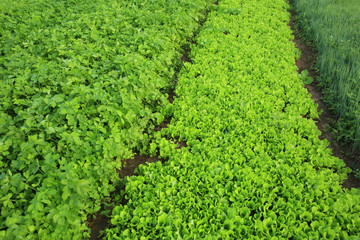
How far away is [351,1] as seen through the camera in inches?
393

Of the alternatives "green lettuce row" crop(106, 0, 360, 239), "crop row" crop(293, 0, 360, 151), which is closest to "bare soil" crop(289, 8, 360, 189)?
"crop row" crop(293, 0, 360, 151)

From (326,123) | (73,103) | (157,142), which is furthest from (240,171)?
(326,123)

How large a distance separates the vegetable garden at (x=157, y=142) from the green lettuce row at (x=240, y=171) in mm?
20

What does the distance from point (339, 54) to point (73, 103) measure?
6.75 m

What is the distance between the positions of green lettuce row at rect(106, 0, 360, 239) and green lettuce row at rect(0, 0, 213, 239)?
1.75 feet

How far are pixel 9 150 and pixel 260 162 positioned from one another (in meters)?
3.62

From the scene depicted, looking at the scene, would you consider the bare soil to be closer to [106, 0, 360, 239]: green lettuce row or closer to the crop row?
the crop row

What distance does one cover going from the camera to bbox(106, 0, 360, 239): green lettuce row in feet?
9.51

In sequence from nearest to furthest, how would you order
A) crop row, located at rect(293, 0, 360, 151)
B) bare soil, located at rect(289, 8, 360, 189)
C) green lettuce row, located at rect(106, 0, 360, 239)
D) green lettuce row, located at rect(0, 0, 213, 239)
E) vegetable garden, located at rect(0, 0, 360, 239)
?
green lettuce row, located at rect(0, 0, 213, 239) < vegetable garden, located at rect(0, 0, 360, 239) < green lettuce row, located at rect(106, 0, 360, 239) < bare soil, located at rect(289, 8, 360, 189) < crop row, located at rect(293, 0, 360, 151)

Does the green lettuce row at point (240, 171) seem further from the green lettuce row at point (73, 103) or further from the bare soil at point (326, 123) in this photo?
the green lettuce row at point (73, 103)

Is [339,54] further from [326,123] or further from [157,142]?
[157,142]

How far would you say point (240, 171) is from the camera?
3.43 metres

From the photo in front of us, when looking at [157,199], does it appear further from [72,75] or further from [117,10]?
[117,10]

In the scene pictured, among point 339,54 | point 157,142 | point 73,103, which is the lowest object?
point 157,142
